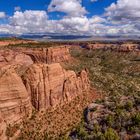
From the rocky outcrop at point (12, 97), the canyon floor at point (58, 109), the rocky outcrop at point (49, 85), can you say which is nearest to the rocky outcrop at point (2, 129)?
the canyon floor at point (58, 109)

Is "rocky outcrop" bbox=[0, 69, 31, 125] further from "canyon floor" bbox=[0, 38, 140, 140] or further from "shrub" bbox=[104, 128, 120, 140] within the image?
"shrub" bbox=[104, 128, 120, 140]

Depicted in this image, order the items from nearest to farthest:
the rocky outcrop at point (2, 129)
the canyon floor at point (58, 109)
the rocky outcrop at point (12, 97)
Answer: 1. the canyon floor at point (58, 109)
2. the rocky outcrop at point (2, 129)
3. the rocky outcrop at point (12, 97)

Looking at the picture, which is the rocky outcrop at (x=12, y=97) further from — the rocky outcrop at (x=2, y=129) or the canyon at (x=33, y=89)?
the rocky outcrop at (x=2, y=129)

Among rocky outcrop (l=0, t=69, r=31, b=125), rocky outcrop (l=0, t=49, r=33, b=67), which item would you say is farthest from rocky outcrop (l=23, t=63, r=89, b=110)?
rocky outcrop (l=0, t=49, r=33, b=67)

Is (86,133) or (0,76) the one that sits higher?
(0,76)

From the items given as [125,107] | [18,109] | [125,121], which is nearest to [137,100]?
[125,107]

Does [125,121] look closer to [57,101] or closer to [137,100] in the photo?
[137,100]
